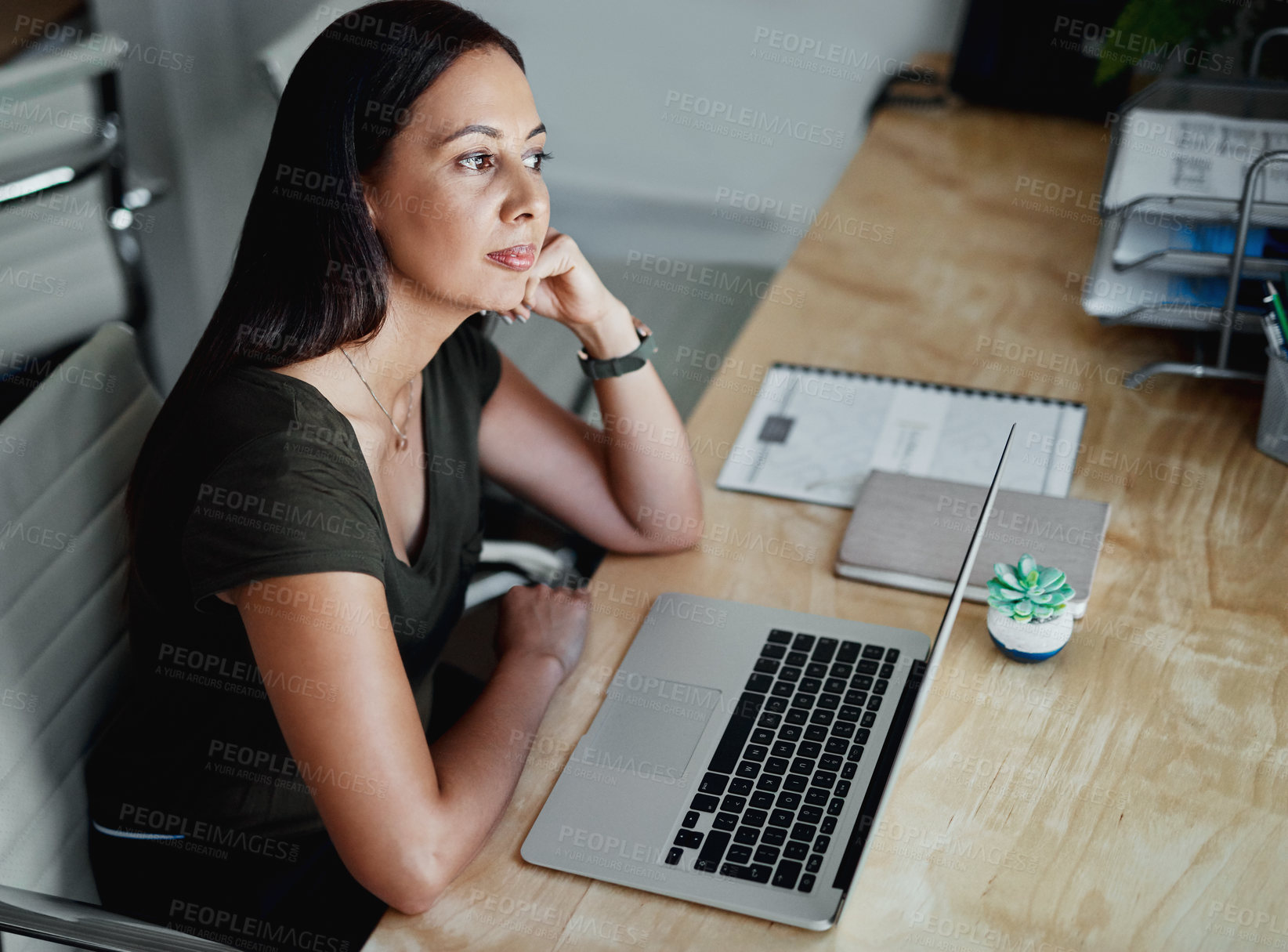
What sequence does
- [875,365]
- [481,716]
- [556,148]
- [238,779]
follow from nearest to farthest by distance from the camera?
[481,716], [238,779], [875,365], [556,148]

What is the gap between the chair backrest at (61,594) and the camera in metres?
1.08

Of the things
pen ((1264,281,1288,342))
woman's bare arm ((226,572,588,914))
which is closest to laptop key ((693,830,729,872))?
woman's bare arm ((226,572,588,914))

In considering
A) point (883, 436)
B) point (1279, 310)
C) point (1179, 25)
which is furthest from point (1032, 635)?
point (1179, 25)

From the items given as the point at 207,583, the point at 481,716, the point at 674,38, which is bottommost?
the point at 674,38

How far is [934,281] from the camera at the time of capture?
1772mm

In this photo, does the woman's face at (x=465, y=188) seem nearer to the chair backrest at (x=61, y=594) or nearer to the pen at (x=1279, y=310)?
the chair backrest at (x=61, y=594)

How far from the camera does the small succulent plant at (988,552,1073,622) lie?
107 cm

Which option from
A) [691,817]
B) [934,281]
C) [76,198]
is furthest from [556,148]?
[691,817]

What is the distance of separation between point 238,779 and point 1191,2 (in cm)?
Result: 172

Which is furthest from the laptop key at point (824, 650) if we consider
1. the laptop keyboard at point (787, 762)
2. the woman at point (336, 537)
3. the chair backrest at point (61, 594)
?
the chair backrest at point (61, 594)

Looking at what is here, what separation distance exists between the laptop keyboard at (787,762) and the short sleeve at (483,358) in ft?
1.60

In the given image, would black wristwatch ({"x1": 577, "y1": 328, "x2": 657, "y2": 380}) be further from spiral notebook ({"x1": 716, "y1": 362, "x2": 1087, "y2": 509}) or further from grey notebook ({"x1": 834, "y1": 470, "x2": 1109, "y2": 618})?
grey notebook ({"x1": 834, "y1": 470, "x2": 1109, "y2": 618})

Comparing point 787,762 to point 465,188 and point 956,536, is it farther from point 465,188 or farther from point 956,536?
point 465,188

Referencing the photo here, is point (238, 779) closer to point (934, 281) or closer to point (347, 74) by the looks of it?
point (347, 74)
